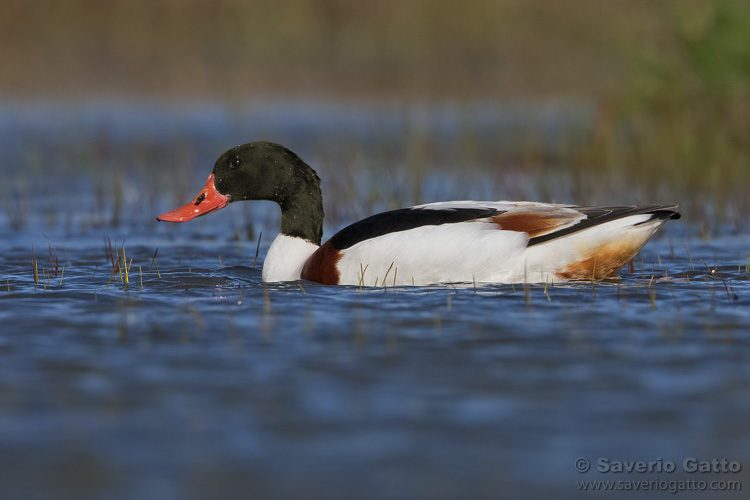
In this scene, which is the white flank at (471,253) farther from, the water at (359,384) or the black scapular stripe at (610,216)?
the water at (359,384)

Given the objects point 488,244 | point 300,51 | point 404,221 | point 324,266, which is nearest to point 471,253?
point 488,244

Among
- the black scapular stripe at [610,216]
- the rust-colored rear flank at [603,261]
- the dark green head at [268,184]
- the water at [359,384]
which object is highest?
the dark green head at [268,184]

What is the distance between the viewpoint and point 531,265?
7320 millimetres

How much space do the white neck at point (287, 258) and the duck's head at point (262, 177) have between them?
1.00ft

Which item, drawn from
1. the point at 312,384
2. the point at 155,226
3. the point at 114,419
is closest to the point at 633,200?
the point at 155,226

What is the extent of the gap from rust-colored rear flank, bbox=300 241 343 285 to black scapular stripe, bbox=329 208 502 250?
6cm

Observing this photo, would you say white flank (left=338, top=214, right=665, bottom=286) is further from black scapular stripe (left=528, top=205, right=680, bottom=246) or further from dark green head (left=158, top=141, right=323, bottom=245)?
dark green head (left=158, top=141, right=323, bottom=245)

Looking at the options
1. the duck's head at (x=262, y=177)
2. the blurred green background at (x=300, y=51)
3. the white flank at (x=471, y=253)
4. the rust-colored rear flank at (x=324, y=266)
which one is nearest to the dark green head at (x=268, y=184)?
the duck's head at (x=262, y=177)

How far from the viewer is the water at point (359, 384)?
12.4 feet

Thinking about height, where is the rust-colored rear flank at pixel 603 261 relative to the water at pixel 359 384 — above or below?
above

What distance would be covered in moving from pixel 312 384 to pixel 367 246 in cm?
265

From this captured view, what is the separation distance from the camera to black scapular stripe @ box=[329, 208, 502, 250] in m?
7.40

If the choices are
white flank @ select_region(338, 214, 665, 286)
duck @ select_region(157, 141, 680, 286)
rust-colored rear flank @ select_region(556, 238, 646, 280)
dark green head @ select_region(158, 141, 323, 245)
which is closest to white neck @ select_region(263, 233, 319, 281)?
dark green head @ select_region(158, 141, 323, 245)

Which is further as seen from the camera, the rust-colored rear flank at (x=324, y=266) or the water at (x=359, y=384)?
the rust-colored rear flank at (x=324, y=266)
